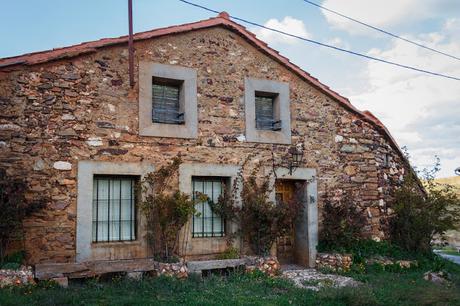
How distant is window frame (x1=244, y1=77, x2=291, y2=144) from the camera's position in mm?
10266

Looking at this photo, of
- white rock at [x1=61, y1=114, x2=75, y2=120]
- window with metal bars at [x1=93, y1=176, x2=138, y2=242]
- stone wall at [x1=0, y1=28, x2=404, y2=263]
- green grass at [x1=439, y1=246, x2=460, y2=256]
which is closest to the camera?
stone wall at [x1=0, y1=28, x2=404, y2=263]

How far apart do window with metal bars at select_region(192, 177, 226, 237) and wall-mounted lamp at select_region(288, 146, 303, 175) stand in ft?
5.63

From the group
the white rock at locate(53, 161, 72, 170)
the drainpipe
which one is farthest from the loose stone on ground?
the drainpipe

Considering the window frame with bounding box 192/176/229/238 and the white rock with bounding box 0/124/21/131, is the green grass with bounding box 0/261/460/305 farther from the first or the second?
the white rock with bounding box 0/124/21/131

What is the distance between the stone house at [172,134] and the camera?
26.6ft

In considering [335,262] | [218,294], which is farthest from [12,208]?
[335,262]

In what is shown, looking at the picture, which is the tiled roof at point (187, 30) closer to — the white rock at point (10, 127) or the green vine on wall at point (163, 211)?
the white rock at point (10, 127)

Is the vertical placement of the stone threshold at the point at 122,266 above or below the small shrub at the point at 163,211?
below

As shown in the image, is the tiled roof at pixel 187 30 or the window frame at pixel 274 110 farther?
the window frame at pixel 274 110

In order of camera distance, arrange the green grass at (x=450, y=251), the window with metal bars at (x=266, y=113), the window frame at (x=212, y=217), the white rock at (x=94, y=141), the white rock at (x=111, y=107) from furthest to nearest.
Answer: the green grass at (x=450, y=251), the window with metal bars at (x=266, y=113), the window frame at (x=212, y=217), the white rock at (x=111, y=107), the white rock at (x=94, y=141)

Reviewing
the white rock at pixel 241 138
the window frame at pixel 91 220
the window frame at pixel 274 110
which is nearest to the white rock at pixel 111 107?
the window frame at pixel 91 220

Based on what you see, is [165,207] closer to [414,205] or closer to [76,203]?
[76,203]

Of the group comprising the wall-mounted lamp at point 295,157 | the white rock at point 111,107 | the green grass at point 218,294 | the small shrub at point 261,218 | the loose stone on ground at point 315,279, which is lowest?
the loose stone on ground at point 315,279

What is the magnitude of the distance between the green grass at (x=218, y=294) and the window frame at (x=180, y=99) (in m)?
2.96
